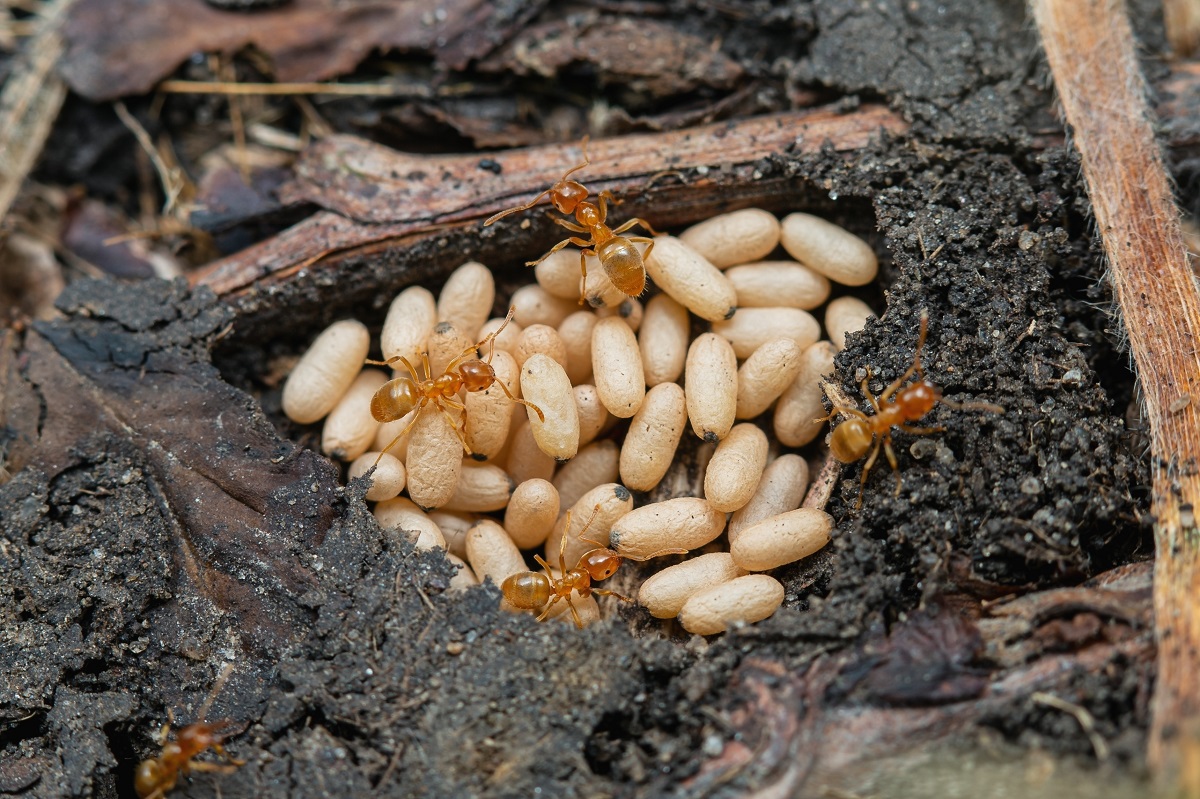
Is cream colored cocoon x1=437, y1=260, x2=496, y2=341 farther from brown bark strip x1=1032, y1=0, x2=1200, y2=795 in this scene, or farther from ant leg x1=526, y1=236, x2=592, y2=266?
brown bark strip x1=1032, y1=0, x2=1200, y2=795

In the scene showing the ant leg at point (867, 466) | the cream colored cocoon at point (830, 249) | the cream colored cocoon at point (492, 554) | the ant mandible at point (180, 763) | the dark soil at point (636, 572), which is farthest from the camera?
the cream colored cocoon at point (830, 249)

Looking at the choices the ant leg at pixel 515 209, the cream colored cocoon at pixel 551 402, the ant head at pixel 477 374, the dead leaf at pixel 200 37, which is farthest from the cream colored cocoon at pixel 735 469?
the dead leaf at pixel 200 37

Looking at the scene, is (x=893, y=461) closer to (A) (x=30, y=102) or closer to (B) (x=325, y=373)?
(B) (x=325, y=373)

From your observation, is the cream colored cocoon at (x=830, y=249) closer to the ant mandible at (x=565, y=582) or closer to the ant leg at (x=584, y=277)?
the ant leg at (x=584, y=277)

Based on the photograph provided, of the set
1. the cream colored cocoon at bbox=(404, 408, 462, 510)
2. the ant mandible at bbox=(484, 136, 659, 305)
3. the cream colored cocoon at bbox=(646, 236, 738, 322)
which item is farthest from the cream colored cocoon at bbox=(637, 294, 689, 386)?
the cream colored cocoon at bbox=(404, 408, 462, 510)

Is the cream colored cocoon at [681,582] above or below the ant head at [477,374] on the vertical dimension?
below
